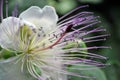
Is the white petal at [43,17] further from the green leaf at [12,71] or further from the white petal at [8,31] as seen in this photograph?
the green leaf at [12,71]

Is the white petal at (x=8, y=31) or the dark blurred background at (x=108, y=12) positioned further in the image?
the dark blurred background at (x=108, y=12)

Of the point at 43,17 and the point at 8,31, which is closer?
the point at 8,31

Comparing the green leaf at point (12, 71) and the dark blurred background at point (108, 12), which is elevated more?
the dark blurred background at point (108, 12)

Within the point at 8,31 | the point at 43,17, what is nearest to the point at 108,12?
the point at 43,17

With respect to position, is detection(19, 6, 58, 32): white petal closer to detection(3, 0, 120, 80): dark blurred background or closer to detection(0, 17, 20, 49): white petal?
detection(0, 17, 20, 49): white petal

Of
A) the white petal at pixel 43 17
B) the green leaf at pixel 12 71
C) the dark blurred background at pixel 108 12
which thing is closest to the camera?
the green leaf at pixel 12 71

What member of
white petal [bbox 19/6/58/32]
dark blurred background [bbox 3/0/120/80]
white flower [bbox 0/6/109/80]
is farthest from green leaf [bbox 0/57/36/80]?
dark blurred background [bbox 3/0/120/80]

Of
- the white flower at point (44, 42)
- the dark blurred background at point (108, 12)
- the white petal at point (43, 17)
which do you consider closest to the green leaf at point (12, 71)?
the white flower at point (44, 42)

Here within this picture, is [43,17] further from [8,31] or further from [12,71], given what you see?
[12,71]
